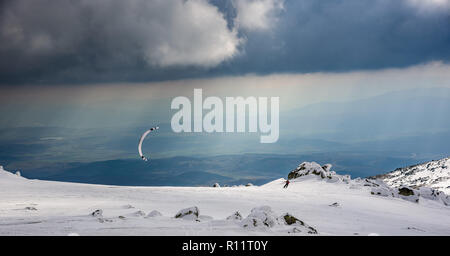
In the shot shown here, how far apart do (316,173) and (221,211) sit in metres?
25.0

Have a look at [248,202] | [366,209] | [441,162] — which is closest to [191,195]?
[248,202]

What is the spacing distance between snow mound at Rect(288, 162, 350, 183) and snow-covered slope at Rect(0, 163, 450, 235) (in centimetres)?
23

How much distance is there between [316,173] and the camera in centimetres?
4781

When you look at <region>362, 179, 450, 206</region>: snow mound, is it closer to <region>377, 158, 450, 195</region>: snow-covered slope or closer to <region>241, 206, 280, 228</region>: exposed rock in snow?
<region>241, 206, 280, 228</region>: exposed rock in snow

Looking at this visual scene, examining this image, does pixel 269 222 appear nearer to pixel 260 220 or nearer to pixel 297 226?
pixel 260 220

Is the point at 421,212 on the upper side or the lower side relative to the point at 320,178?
lower

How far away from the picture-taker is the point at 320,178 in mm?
46406

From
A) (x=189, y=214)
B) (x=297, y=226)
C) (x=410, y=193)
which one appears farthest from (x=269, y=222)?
(x=410, y=193)
